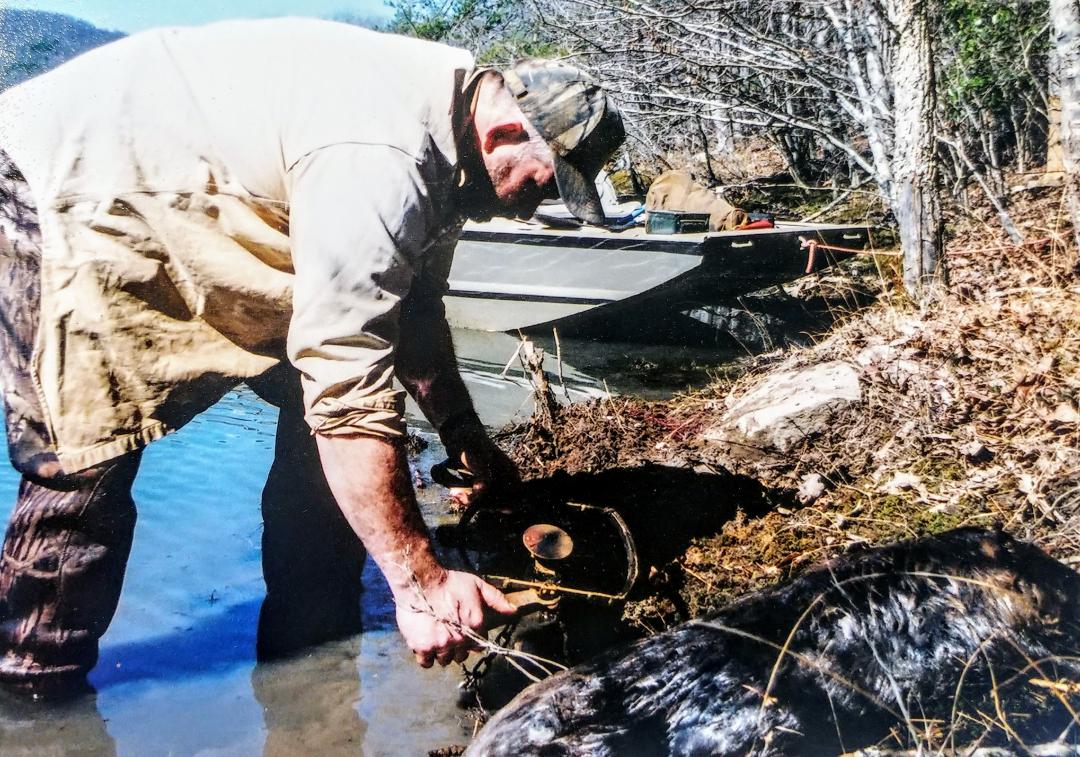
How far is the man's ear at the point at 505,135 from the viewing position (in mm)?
2303

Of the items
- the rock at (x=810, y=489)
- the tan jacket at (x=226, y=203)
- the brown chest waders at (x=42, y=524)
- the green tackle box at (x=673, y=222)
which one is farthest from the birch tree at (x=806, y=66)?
the brown chest waders at (x=42, y=524)

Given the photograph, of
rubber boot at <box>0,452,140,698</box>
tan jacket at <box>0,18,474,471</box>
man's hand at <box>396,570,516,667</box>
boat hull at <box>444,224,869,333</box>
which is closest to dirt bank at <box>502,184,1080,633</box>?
man's hand at <box>396,570,516,667</box>

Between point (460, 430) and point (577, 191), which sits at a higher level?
point (577, 191)

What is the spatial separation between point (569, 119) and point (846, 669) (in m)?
1.77

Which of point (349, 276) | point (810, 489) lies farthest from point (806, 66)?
point (349, 276)

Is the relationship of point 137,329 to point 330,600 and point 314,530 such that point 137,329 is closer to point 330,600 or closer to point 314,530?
point 314,530

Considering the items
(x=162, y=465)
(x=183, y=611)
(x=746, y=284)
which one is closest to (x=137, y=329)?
(x=183, y=611)

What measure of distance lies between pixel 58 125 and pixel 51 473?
0.99 meters

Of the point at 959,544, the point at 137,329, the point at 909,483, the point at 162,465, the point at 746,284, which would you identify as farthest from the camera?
the point at 746,284

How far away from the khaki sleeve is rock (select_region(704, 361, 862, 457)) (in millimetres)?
2712

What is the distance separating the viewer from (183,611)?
133 inches

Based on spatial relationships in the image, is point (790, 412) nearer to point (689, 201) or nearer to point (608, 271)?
point (608, 271)

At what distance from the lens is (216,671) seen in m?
3.03

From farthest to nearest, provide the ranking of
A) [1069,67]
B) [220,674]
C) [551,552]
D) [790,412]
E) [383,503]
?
[790,412] < [1069,67] < [220,674] < [551,552] < [383,503]
